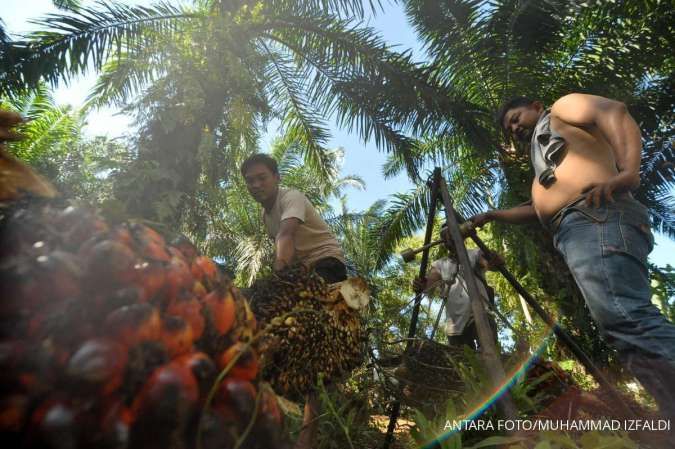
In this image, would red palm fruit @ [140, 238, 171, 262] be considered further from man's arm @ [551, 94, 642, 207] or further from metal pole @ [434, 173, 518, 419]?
man's arm @ [551, 94, 642, 207]

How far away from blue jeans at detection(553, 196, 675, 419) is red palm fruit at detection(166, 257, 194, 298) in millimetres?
1379

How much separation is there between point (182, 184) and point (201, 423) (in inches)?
134

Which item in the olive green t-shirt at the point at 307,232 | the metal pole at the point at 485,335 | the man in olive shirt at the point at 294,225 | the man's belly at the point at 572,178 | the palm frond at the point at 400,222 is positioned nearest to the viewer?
the metal pole at the point at 485,335

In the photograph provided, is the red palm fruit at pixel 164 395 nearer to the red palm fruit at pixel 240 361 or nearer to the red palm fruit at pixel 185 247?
the red palm fruit at pixel 240 361

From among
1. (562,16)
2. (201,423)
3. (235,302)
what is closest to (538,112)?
(235,302)

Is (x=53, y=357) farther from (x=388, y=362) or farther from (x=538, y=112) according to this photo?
(x=538, y=112)

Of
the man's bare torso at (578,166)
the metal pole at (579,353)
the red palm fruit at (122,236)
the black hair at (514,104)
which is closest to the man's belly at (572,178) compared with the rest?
the man's bare torso at (578,166)

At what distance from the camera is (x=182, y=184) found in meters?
3.50

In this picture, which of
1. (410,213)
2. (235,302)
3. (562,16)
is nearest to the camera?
(235,302)

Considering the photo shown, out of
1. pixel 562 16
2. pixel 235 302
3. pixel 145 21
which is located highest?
pixel 562 16

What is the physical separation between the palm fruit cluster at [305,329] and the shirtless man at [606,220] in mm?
909

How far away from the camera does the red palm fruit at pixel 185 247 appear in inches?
21.0

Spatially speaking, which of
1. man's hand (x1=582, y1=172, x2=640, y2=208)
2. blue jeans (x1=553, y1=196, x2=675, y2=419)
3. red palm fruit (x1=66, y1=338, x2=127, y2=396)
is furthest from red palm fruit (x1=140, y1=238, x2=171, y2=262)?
man's hand (x1=582, y1=172, x2=640, y2=208)

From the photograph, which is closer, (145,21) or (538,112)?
(538,112)
